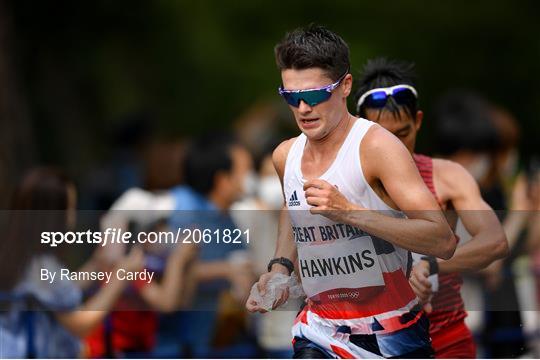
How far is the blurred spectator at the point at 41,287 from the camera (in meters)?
5.84

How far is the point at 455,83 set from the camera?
→ 74.9 ft

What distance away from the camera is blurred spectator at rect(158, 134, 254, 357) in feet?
20.6

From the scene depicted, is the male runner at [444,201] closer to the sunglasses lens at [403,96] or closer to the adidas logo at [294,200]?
the sunglasses lens at [403,96]

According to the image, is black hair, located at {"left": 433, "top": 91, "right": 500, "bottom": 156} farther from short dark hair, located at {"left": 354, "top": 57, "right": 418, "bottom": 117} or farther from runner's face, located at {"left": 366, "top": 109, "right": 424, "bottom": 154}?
runner's face, located at {"left": 366, "top": 109, "right": 424, "bottom": 154}

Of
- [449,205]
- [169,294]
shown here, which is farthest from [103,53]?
[449,205]

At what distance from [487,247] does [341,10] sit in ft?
58.6

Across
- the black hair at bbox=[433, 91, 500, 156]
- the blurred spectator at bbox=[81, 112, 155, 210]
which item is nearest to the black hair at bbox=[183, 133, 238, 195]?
the black hair at bbox=[433, 91, 500, 156]

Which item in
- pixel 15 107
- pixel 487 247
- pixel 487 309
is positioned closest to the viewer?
pixel 487 247

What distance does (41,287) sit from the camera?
615 cm

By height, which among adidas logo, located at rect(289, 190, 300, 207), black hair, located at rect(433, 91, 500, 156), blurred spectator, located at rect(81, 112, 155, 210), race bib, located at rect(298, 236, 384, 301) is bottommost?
race bib, located at rect(298, 236, 384, 301)

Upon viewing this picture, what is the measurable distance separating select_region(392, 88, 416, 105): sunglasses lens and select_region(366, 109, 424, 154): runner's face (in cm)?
4

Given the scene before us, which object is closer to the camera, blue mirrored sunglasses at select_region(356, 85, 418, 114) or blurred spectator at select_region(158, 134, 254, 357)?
blue mirrored sunglasses at select_region(356, 85, 418, 114)

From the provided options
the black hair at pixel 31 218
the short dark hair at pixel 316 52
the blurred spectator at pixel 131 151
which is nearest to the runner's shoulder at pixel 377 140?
the short dark hair at pixel 316 52

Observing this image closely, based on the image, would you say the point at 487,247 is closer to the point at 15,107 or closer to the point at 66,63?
the point at 15,107
